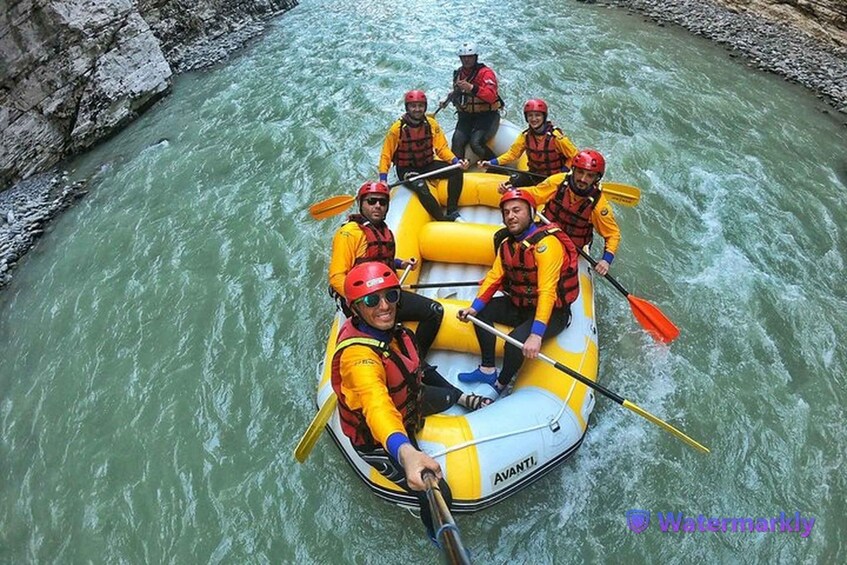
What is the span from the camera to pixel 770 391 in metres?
4.39

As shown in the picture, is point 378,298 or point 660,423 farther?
point 660,423

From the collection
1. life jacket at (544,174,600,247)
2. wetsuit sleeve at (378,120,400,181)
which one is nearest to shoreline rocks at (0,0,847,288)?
wetsuit sleeve at (378,120,400,181)

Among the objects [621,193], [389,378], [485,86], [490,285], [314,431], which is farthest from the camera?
[485,86]

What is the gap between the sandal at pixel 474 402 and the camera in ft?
11.9

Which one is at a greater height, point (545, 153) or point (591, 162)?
point (591, 162)

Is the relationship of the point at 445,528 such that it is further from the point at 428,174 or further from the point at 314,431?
the point at 428,174

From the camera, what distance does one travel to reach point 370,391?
8.73ft

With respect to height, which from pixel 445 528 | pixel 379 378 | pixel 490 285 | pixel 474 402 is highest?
pixel 445 528

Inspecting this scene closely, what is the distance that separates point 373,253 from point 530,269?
46.0 inches

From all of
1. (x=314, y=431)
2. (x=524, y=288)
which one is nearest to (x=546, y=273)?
(x=524, y=288)

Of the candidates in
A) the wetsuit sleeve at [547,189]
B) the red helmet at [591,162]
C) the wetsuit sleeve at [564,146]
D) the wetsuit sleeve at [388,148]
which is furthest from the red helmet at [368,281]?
the wetsuit sleeve at [564,146]

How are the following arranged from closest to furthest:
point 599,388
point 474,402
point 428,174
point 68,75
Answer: point 599,388 < point 474,402 < point 428,174 < point 68,75

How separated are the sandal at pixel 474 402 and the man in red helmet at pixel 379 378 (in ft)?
1.91

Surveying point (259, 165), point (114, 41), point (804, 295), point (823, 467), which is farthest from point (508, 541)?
point (114, 41)
